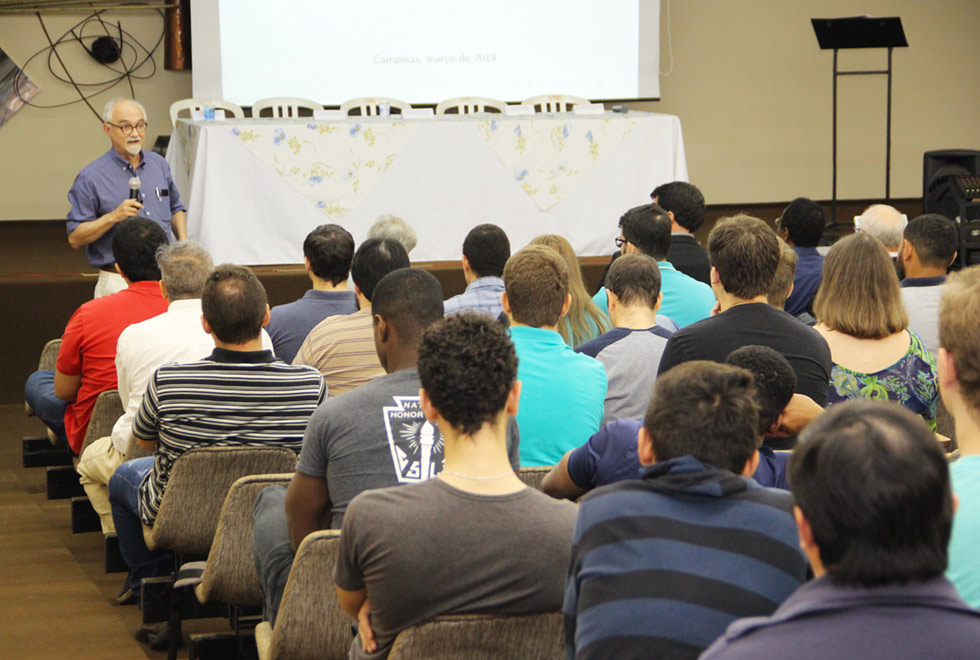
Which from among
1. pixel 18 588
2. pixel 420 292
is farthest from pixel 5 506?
pixel 420 292

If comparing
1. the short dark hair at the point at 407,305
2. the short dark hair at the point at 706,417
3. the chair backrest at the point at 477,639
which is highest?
the short dark hair at the point at 407,305

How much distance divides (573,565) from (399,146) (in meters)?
4.94

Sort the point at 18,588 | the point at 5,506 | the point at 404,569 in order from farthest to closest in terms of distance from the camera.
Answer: the point at 5,506 → the point at 18,588 → the point at 404,569

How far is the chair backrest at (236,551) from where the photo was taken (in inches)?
93.6

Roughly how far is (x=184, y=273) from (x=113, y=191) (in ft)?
7.07

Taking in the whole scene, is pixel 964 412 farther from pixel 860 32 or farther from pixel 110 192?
pixel 860 32

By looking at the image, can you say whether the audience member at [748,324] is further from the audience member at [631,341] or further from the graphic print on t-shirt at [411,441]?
the graphic print on t-shirt at [411,441]

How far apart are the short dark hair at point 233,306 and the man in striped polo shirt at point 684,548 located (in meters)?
1.35

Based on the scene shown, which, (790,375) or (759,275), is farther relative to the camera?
(759,275)

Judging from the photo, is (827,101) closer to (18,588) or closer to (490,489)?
(18,588)

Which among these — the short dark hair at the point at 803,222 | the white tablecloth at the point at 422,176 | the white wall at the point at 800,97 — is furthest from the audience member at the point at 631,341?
the white wall at the point at 800,97

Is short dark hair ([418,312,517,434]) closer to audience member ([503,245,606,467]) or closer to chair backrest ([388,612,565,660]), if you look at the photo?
chair backrest ([388,612,565,660])

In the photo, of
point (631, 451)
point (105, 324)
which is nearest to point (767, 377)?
point (631, 451)

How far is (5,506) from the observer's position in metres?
4.32
